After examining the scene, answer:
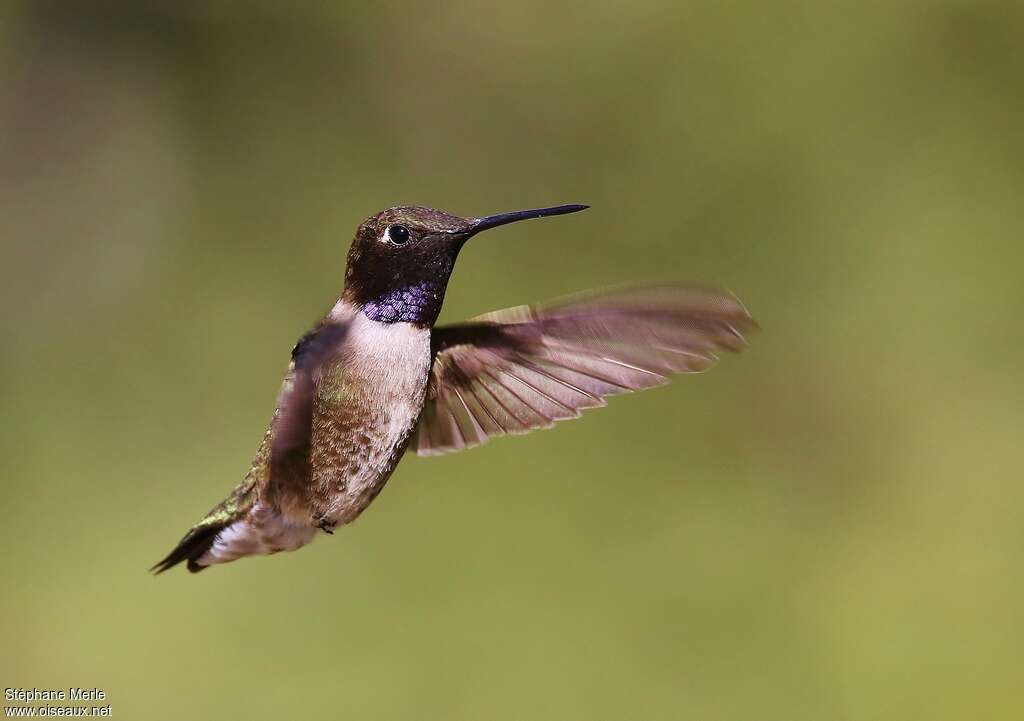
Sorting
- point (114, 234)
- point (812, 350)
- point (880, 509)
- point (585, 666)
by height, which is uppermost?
point (114, 234)

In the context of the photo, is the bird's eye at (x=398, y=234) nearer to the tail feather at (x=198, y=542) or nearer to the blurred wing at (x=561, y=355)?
the blurred wing at (x=561, y=355)

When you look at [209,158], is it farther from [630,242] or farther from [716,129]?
[716,129]

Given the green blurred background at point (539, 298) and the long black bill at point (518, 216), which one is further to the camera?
the green blurred background at point (539, 298)

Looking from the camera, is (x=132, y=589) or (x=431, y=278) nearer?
(x=431, y=278)

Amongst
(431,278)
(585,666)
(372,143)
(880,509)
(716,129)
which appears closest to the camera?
(431,278)

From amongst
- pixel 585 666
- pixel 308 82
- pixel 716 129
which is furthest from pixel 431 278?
pixel 308 82

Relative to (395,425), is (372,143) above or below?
above

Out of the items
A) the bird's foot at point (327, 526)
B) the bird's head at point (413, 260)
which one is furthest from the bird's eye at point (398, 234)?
the bird's foot at point (327, 526)
